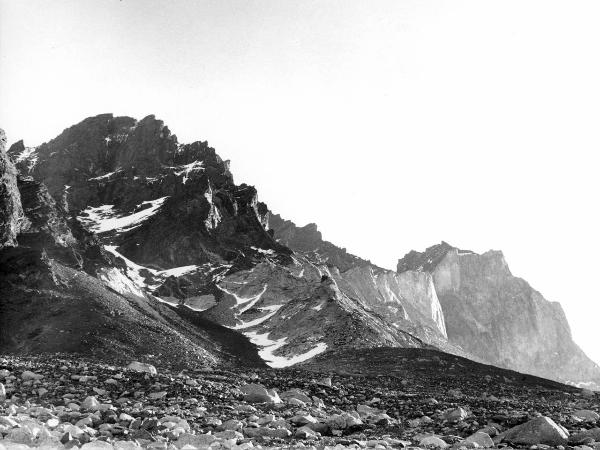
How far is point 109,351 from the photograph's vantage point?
63438 mm

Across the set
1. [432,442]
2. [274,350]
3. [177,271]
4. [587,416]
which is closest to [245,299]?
[177,271]

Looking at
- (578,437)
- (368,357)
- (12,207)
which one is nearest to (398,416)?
(578,437)

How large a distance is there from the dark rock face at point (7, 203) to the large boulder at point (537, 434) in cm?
9073

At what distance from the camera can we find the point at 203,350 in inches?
3108

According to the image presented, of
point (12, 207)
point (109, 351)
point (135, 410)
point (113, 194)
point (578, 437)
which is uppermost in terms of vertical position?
point (113, 194)

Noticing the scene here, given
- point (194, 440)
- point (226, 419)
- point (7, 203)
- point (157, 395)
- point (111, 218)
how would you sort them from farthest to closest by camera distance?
point (111, 218) < point (7, 203) < point (157, 395) < point (226, 419) < point (194, 440)

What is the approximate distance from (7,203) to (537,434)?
94.8m

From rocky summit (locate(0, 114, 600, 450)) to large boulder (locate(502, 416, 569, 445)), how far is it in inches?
2.5

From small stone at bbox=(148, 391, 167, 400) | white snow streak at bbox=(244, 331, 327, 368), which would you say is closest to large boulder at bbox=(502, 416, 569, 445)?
small stone at bbox=(148, 391, 167, 400)

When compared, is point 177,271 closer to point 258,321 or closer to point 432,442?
point 258,321

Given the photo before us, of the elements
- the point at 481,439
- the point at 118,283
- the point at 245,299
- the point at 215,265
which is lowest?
the point at 481,439

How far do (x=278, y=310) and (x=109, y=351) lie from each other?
57.4 metres

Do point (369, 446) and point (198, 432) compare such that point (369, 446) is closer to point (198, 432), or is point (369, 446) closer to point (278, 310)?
point (198, 432)

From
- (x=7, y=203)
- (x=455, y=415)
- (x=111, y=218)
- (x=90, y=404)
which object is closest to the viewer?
(x=90, y=404)
